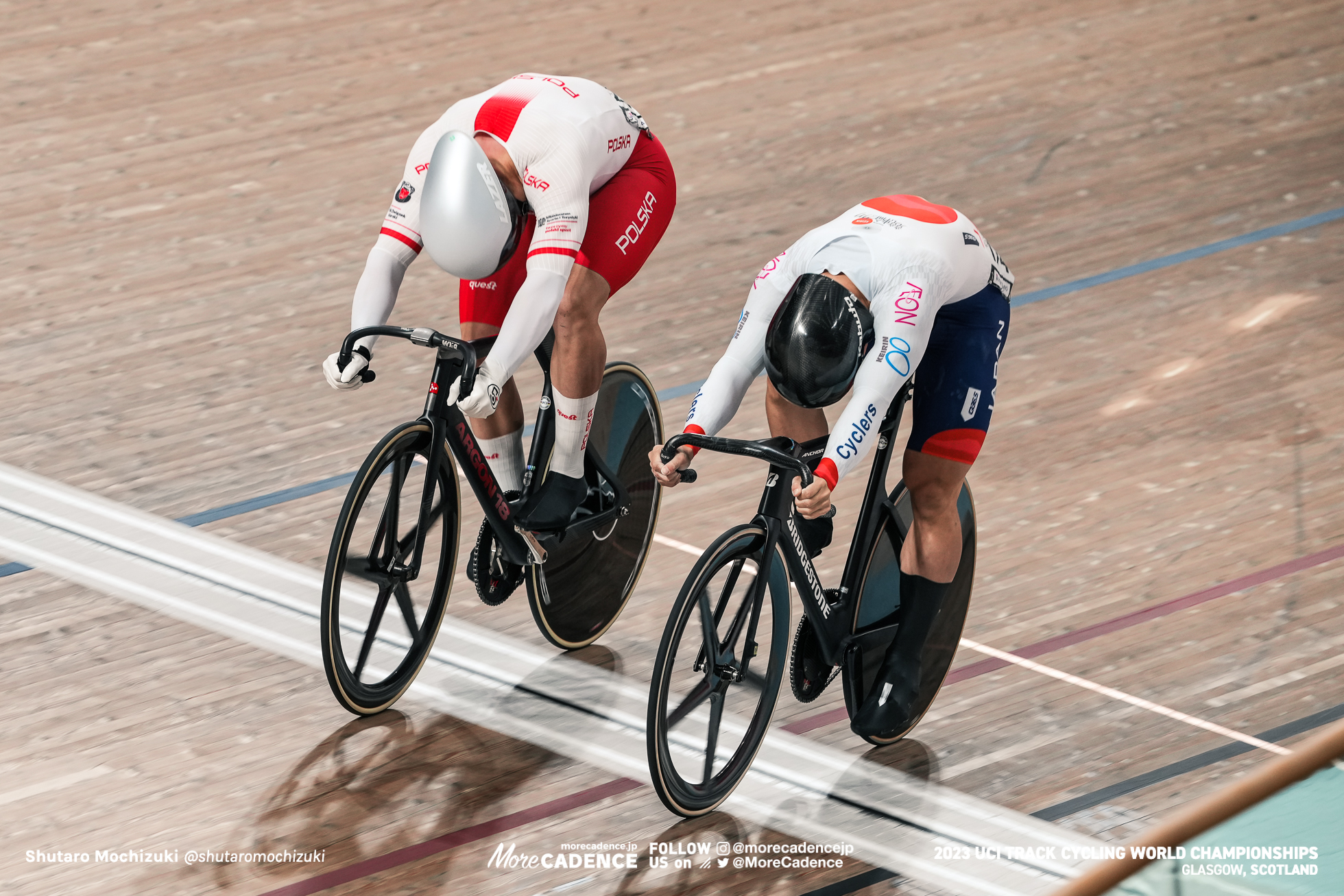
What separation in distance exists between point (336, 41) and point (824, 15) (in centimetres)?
255

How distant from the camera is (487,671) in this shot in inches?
157

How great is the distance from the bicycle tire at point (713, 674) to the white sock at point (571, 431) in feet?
1.73

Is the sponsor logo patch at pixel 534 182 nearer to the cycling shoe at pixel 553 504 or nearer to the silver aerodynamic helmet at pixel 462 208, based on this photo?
the silver aerodynamic helmet at pixel 462 208

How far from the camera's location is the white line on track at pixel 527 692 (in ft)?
11.4

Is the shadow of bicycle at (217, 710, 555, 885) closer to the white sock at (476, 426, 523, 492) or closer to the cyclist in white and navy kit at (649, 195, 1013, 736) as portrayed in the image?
the white sock at (476, 426, 523, 492)

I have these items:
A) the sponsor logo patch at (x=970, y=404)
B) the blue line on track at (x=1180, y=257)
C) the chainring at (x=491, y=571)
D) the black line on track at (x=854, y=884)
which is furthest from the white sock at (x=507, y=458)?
the blue line on track at (x=1180, y=257)

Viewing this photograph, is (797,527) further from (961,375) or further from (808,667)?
(961,375)

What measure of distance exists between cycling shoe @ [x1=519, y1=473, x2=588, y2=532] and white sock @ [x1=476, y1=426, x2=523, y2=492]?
6 cm

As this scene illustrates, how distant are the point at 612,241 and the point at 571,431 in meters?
0.45

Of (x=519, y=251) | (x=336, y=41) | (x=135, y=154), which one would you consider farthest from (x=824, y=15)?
(x=519, y=251)

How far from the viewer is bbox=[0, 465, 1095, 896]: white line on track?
348 centimetres

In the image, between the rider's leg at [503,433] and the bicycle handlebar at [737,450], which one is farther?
the rider's leg at [503,433]

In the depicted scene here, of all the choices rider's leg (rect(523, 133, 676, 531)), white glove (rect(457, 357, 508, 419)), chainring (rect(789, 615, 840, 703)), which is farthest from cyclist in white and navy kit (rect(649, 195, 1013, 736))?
rider's leg (rect(523, 133, 676, 531))

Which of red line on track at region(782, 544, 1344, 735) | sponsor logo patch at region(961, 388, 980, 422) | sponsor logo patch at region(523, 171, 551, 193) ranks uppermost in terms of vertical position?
sponsor logo patch at region(523, 171, 551, 193)
